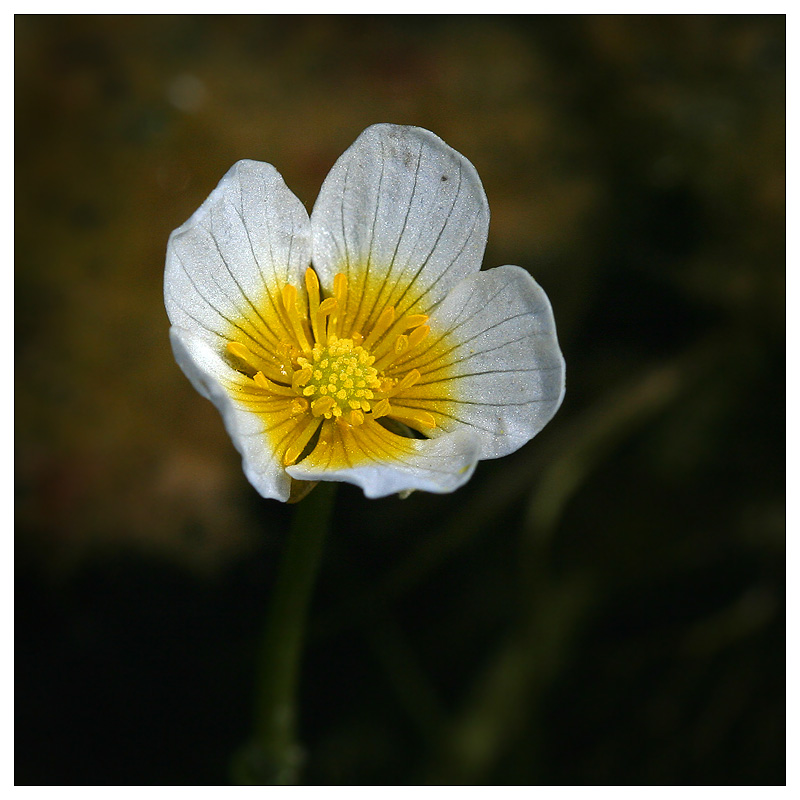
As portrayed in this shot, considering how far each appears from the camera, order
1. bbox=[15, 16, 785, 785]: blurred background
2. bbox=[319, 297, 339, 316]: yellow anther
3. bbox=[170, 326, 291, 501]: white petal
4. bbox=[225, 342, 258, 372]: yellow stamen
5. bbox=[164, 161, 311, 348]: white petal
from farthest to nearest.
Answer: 1. bbox=[15, 16, 785, 785]: blurred background
2. bbox=[319, 297, 339, 316]: yellow anther
3. bbox=[225, 342, 258, 372]: yellow stamen
4. bbox=[164, 161, 311, 348]: white petal
5. bbox=[170, 326, 291, 501]: white petal

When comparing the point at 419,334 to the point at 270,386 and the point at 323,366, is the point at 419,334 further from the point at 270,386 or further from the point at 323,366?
the point at 270,386

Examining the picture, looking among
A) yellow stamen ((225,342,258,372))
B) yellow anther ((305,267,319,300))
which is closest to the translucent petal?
yellow stamen ((225,342,258,372))

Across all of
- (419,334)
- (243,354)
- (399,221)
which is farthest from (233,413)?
(399,221)

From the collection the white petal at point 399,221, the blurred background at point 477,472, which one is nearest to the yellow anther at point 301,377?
the white petal at point 399,221

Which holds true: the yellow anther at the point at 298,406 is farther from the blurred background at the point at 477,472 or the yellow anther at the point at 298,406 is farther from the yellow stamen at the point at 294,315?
the blurred background at the point at 477,472

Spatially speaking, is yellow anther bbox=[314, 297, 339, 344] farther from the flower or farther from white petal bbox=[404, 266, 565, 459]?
white petal bbox=[404, 266, 565, 459]

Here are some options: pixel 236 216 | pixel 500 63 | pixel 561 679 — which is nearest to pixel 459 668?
pixel 561 679

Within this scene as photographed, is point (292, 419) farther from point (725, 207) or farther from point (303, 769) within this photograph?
point (725, 207)

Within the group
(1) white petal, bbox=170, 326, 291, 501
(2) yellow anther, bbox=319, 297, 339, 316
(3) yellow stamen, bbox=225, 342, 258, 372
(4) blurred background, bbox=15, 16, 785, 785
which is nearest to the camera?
(1) white petal, bbox=170, 326, 291, 501
